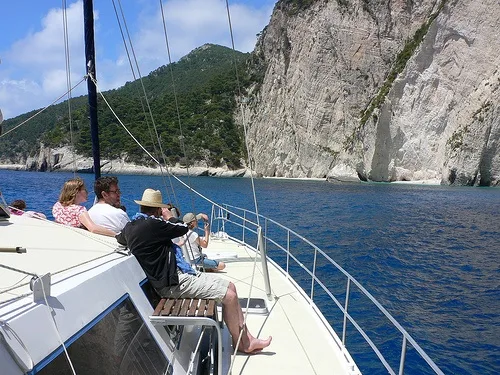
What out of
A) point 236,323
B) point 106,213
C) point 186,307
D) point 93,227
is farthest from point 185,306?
point 106,213

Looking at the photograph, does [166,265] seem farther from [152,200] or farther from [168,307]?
[152,200]

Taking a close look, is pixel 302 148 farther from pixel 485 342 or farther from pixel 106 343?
pixel 106 343

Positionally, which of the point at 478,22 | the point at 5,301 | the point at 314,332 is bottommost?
the point at 314,332

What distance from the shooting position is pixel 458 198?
33.5 m

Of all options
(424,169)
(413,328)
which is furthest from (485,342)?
(424,169)

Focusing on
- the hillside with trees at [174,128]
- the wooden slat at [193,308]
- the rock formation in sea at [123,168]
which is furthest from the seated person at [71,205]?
the rock formation in sea at [123,168]

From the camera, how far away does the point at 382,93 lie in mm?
59531

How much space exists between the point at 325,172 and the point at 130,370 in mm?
64274

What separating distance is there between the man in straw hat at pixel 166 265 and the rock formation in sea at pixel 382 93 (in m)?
50.8

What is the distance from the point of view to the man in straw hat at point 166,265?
324 centimetres

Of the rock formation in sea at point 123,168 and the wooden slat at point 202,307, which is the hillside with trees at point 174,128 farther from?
the wooden slat at point 202,307

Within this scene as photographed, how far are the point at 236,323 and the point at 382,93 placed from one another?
60201 mm

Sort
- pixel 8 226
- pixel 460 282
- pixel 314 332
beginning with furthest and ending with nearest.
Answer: pixel 460 282 < pixel 314 332 < pixel 8 226

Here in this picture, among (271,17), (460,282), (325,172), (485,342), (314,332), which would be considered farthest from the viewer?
(271,17)
